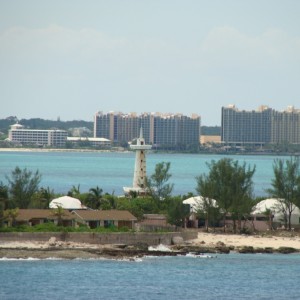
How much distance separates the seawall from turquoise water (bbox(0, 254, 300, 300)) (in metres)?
3.19

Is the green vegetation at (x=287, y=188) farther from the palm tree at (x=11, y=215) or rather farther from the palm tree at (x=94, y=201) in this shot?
the palm tree at (x=11, y=215)

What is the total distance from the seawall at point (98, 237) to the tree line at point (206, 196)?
19.6 feet

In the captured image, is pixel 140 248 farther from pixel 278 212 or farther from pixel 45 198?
pixel 278 212

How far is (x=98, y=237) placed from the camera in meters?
56.6

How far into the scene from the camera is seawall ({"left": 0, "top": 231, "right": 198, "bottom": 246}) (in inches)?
2179

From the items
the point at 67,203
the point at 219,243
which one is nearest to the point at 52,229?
the point at 67,203

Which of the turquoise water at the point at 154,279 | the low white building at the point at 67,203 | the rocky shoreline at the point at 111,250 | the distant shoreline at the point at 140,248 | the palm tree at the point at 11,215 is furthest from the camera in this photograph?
the low white building at the point at 67,203

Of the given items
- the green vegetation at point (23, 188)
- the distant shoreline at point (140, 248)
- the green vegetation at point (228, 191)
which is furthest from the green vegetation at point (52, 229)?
the green vegetation at point (228, 191)

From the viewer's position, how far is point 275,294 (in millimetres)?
46688

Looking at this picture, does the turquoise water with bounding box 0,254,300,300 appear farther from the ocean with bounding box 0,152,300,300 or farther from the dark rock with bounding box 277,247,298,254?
the dark rock with bounding box 277,247,298,254

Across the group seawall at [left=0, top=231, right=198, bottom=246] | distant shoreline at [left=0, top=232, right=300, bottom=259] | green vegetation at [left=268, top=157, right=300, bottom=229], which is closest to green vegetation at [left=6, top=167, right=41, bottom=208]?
seawall at [left=0, top=231, right=198, bottom=246]

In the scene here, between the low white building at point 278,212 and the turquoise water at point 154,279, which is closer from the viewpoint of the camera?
the turquoise water at point 154,279

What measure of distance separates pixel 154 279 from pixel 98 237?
8354 millimetres

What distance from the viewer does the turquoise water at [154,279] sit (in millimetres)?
45531
